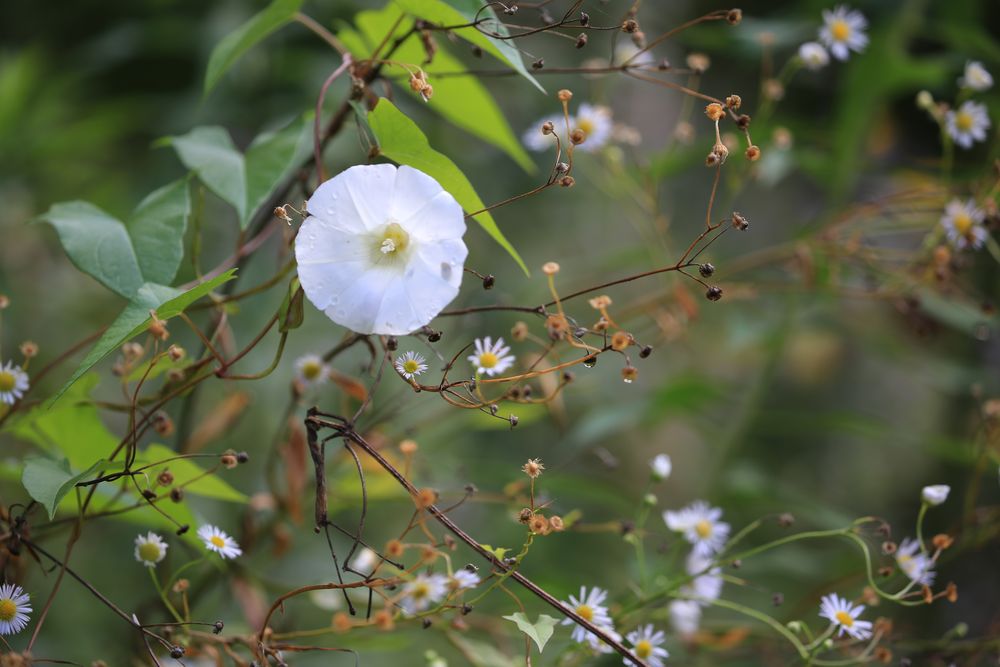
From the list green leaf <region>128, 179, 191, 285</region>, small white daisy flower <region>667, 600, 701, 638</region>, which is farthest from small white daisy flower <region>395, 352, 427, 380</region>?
small white daisy flower <region>667, 600, 701, 638</region>

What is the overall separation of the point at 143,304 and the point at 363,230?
9 centimetres

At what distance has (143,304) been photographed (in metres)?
0.36

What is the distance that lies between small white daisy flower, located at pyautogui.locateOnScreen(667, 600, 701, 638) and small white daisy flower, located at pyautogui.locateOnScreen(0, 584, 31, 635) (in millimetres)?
322

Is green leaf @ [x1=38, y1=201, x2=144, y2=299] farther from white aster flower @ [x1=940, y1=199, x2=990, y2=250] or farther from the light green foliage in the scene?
white aster flower @ [x1=940, y1=199, x2=990, y2=250]

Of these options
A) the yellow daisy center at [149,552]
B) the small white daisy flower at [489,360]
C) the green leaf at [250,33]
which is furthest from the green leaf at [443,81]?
the yellow daisy center at [149,552]

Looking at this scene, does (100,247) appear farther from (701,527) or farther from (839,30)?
(839,30)

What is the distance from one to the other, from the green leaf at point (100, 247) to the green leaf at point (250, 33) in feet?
0.28

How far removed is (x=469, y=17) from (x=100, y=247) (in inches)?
7.9

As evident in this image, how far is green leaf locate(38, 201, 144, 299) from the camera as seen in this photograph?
404mm

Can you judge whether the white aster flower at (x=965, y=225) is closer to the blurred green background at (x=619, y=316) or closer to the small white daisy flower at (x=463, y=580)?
the blurred green background at (x=619, y=316)

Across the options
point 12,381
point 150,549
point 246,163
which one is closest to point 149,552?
point 150,549

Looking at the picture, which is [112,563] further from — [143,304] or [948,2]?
[948,2]

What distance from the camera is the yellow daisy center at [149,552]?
38 centimetres

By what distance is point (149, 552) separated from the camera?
1.26 ft
